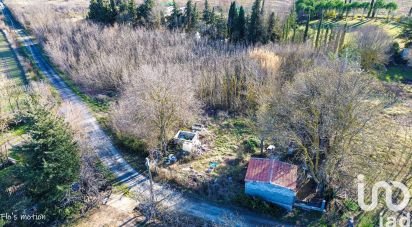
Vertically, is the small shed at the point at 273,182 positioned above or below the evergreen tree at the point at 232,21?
below

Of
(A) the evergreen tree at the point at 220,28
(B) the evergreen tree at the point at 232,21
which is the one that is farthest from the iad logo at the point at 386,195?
(A) the evergreen tree at the point at 220,28

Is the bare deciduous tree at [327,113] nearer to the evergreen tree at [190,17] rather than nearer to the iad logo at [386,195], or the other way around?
the iad logo at [386,195]

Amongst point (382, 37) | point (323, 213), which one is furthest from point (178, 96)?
point (382, 37)

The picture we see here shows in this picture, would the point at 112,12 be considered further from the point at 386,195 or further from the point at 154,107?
the point at 386,195

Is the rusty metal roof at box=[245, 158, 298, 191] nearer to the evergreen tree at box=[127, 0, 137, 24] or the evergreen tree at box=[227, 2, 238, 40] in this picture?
the evergreen tree at box=[227, 2, 238, 40]

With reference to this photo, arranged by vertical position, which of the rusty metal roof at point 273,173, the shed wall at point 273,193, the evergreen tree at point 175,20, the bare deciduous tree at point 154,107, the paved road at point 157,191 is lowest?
the paved road at point 157,191

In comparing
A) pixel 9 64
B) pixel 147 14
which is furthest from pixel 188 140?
pixel 9 64

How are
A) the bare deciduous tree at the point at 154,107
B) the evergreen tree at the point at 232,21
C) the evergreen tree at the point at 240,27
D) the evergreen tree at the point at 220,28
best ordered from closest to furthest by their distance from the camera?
the bare deciduous tree at the point at 154,107, the evergreen tree at the point at 240,27, the evergreen tree at the point at 232,21, the evergreen tree at the point at 220,28

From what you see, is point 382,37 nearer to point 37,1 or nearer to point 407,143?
point 407,143
